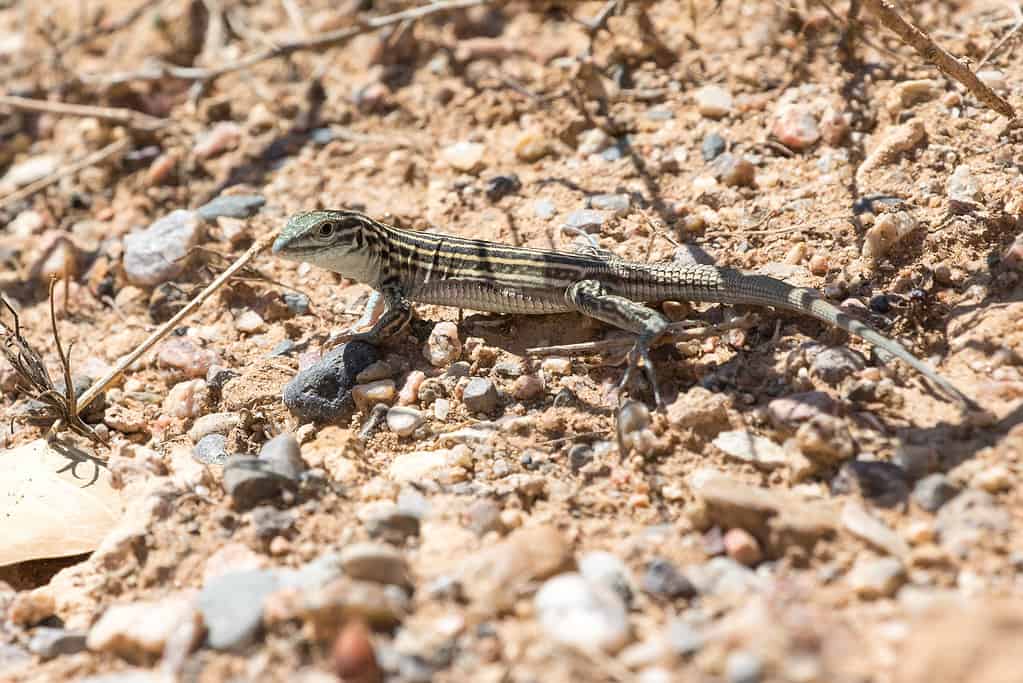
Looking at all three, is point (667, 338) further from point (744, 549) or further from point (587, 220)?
point (744, 549)

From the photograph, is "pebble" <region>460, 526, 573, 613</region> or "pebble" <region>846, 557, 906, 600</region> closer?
"pebble" <region>846, 557, 906, 600</region>

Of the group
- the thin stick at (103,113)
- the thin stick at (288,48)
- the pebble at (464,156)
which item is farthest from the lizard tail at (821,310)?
the thin stick at (103,113)

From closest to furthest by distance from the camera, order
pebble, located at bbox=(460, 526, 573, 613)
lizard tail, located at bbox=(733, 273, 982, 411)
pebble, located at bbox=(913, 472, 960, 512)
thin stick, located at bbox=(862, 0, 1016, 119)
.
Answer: pebble, located at bbox=(460, 526, 573, 613) → pebble, located at bbox=(913, 472, 960, 512) → lizard tail, located at bbox=(733, 273, 982, 411) → thin stick, located at bbox=(862, 0, 1016, 119)

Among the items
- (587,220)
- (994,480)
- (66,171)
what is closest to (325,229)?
(587,220)

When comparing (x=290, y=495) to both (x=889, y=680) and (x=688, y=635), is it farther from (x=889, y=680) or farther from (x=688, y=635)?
(x=889, y=680)

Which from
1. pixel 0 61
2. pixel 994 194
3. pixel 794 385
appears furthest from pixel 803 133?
pixel 0 61

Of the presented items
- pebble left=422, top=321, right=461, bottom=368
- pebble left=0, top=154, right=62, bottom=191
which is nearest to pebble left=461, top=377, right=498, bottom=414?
pebble left=422, top=321, right=461, bottom=368

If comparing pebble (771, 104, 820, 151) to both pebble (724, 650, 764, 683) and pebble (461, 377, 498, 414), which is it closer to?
pebble (461, 377, 498, 414)

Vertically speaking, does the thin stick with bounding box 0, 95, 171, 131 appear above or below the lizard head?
above
